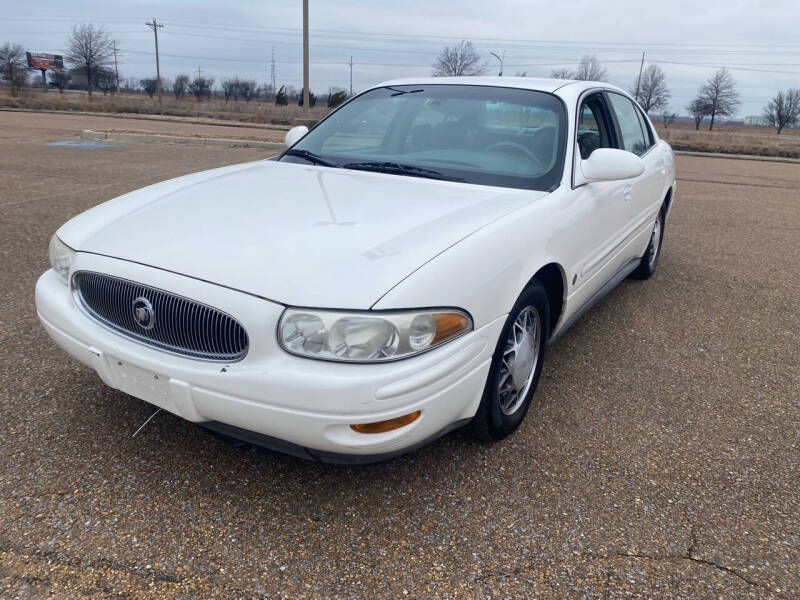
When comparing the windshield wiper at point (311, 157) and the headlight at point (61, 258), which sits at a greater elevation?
the windshield wiper at point (311, 157)

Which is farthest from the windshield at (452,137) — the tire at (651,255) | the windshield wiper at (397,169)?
the tire at (651,255)

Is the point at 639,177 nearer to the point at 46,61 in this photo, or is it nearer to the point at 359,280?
the point at 359,280

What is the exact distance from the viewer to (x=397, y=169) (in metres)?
3.13

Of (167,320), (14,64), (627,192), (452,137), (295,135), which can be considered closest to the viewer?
(167,320)

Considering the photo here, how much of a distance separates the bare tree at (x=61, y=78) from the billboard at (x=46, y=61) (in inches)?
41.5

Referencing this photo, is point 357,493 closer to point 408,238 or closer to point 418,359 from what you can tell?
point 418,359

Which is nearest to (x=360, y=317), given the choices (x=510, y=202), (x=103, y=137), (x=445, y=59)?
(x=510, y=202)

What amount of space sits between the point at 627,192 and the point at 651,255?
5.13 ft

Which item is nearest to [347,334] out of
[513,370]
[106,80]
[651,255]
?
[513,370]

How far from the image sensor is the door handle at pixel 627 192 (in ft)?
12.2

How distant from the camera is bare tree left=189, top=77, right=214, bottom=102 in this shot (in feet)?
231

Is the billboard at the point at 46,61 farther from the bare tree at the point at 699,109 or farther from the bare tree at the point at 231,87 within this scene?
the bare tree at the point at 699,109

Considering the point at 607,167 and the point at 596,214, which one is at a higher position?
the point at 607,167

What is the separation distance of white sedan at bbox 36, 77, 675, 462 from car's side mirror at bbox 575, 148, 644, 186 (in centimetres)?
1
